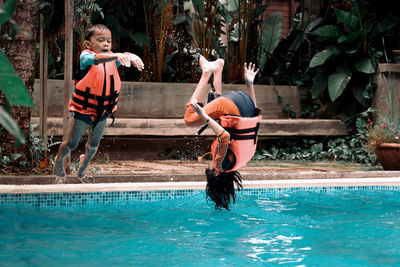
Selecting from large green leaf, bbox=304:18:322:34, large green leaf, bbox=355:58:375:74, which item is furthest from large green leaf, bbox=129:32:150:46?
large green leaf, bbox=355:58:375:74

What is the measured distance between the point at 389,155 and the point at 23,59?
4.56 meters

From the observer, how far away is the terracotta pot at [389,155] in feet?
21.9

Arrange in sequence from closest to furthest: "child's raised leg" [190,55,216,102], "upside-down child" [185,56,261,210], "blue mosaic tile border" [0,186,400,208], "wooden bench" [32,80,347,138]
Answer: "upside-down child" [185,56,261,210]
"child's raised leg" [190,55,216,102]
"blue mosaic tile border" [0,186,400,208]
"wooden bench" [32,80,347,138]

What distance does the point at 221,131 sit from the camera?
3.51m

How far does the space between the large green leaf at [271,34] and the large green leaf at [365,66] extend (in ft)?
5.27

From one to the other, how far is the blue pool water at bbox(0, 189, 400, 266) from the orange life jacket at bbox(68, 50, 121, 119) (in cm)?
99

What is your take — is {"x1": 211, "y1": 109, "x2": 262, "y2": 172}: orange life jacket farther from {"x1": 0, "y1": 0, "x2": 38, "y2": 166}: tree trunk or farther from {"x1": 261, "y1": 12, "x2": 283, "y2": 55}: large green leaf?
{"x1": 261, "y1": 12, "x2": 283, "y2": 55}: large green leaf

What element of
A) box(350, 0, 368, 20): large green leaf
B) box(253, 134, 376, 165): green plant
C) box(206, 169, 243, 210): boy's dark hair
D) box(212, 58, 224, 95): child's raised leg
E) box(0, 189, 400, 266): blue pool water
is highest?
box(350, 0, 368, 20): large green leaf

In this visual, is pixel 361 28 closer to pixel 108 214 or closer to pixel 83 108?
pixel 108 214

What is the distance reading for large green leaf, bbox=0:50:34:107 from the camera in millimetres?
932

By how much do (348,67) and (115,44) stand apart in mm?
3850

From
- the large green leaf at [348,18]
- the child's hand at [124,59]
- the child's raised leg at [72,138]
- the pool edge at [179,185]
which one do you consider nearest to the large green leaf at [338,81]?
the large green leaf at [348,18]

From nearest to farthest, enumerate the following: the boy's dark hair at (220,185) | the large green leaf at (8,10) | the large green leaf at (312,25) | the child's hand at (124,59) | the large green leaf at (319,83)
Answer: the large green leaf at (8,10) < the child's hand at (124,59) < the boy's dark hair at (220,185) < the large green leaf at (319,83) < the large green leaf at (312,25)

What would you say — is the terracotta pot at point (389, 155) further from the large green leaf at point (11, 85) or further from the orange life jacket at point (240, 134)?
the large green leaf at point (11, 85)
